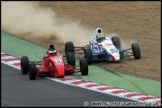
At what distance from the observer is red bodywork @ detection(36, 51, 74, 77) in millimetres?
19109

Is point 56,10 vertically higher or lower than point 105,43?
higher

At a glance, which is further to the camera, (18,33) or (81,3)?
(81,3)

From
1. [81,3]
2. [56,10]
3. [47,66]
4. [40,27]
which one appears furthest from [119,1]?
[47,66]

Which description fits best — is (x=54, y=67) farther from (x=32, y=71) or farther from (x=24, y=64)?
(x=24, y=64)

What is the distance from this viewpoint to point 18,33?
91.8 feet

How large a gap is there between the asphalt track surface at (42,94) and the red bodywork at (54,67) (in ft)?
1.14

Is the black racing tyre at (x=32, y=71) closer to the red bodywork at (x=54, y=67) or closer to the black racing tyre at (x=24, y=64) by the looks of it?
the red bodywork at (x=54, y=67)

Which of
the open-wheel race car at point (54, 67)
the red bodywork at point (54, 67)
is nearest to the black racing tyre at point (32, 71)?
the open-wheel race car at point (54, 67)

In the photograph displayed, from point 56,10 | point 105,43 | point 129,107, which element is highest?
point 56,10

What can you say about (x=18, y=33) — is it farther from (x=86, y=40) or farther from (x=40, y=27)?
(x=86, y=40)

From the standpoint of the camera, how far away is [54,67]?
19172 millimetres

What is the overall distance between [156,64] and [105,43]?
2043 millimetres

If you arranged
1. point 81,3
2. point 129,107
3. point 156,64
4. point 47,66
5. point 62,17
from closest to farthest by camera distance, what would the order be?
1. point 129,107
2. point 47,66
3. point 156,64
4. point 62,17
5. point 81,3

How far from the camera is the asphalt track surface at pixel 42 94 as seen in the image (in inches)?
618
